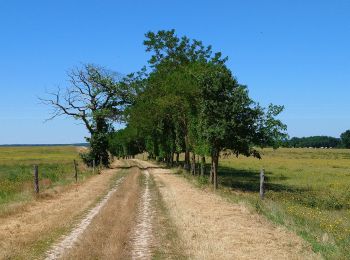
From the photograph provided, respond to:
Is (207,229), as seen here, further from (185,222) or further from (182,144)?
(182,144)

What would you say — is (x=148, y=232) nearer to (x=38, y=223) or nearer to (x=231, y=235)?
(x=231, y=235)

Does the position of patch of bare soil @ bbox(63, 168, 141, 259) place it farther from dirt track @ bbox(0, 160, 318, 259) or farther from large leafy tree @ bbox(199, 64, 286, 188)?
large leafy tree @ bbox(199, 64, 286, 188)

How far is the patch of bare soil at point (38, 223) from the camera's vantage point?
1127 cm

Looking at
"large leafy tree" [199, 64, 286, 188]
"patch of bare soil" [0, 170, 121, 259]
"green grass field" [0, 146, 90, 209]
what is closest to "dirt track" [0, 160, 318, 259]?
"patch of bare soil" [0, 170, 121, 259]

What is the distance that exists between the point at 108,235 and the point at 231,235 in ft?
11.1

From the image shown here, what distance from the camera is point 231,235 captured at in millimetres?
13250

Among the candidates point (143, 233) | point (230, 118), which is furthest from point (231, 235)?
point (230, 118)

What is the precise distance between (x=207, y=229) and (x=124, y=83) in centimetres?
4899

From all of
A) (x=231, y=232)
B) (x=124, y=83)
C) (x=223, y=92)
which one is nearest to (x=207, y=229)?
(x=231, y=232)

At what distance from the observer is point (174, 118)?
161 ft

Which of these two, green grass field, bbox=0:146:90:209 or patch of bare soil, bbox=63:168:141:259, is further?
green grass field, bbox=0:146:90:209

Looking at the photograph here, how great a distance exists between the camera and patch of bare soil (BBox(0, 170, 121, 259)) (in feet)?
37.0

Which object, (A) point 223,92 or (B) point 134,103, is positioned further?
(B) point 134,103

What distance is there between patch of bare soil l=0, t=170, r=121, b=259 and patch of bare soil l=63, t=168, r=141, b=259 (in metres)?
0.81
